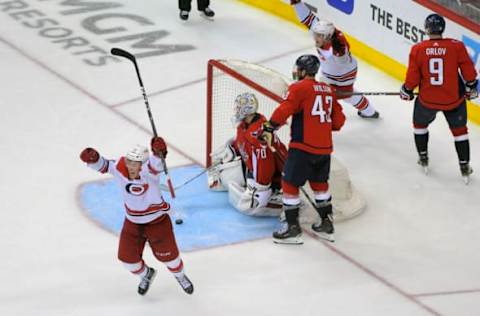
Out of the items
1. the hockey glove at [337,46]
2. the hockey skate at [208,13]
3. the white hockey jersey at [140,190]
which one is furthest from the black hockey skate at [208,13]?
the white hockey jersey at [140,190]

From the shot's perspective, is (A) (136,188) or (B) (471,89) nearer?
(A) (136,188)

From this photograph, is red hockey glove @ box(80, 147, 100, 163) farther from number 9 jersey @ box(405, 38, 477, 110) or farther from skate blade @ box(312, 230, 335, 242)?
number 9 jersey @ box(405, 38, 477, 110)

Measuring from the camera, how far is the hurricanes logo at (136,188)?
5.16m

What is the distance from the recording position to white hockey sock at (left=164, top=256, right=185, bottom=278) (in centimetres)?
538

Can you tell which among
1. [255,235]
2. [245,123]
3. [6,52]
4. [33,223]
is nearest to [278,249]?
[255,235]

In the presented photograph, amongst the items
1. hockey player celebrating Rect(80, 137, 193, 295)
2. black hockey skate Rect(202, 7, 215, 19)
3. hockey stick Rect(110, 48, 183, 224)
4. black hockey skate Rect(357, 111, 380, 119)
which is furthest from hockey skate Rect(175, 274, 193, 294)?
black hockey skate Rect(202, 7, 215, 19)

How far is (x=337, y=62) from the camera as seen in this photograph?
7.09 metres

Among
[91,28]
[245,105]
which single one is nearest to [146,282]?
[245,105]

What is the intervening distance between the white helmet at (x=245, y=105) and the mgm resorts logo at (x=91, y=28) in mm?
2389

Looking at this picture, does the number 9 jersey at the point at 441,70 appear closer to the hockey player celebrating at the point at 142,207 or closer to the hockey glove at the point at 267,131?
the hockey glove at the point at 267,131

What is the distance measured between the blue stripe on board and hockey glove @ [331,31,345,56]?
1125mm

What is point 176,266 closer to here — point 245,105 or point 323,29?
point 245,105

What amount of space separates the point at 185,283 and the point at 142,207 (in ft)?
1.63

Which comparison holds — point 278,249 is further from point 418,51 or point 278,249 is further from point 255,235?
point 418,51
